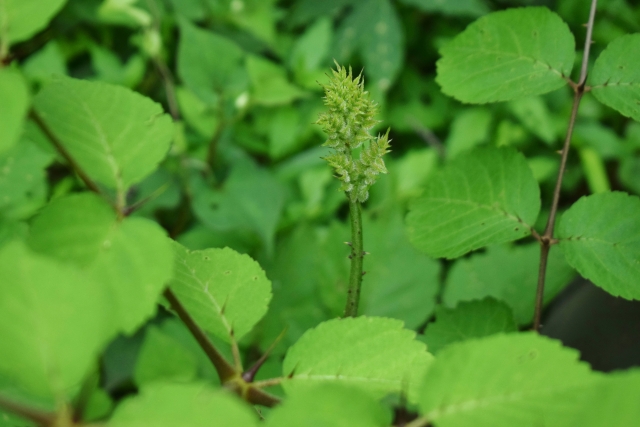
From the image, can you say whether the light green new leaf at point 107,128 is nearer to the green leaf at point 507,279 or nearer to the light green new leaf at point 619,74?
the light green new leaf at point 619,74

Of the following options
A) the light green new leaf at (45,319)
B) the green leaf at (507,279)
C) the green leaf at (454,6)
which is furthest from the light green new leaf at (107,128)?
the green leaf at (454,6)

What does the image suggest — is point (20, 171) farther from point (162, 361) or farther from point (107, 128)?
point (107, 128)

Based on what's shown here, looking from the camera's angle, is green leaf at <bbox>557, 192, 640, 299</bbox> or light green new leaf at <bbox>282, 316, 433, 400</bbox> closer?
light green new leaf at <bbox>282, 316, 433, 400</bbox>

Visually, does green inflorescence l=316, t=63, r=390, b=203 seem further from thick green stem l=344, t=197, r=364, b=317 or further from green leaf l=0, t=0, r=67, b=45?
green leaf l=0, t=0, r=67, b=45

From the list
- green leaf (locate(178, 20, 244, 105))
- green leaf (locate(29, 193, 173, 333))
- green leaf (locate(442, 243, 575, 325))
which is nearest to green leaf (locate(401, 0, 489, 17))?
green leaf (locate(178, 20, 244, 105))

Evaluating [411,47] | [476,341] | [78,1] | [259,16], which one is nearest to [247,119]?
[259,16]

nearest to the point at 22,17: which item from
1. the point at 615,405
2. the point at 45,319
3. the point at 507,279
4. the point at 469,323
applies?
the point at 45,319
